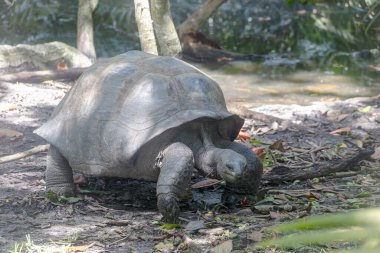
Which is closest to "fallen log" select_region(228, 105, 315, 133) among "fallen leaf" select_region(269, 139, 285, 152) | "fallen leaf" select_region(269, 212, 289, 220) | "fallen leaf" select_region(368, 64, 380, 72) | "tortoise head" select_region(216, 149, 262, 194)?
"fallen leaf" select_region(269, 139, 285, 152)

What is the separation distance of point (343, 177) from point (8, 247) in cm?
221

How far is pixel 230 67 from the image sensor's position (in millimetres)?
9055

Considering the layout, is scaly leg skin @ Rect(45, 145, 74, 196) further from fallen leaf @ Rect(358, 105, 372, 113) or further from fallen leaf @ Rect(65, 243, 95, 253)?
fallen leaf @ Rect(358, 105, 372, 113)

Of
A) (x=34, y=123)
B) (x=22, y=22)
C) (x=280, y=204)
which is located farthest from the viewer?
(x=22, y=22)

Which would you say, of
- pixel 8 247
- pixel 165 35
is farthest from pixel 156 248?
pixel 165 35

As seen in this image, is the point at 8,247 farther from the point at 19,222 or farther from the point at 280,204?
the point at 280,204

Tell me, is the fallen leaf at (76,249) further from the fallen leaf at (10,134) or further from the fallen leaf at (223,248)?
the fallen leaf at (10,134)

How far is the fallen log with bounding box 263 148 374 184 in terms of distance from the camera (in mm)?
3957

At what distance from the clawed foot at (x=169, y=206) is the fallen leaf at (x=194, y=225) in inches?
3.7

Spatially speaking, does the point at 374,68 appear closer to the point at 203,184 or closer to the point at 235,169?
the point at 203,184

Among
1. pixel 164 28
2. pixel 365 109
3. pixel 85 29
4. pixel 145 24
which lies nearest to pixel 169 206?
pixel 145 24

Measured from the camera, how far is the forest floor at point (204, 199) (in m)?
2.89

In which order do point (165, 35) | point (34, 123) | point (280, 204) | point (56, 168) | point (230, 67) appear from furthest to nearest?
point (230, 67) → point (165, 35) → point (34, 123) → point (56, 168) → point (280, 204)

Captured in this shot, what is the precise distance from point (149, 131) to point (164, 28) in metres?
2.78
